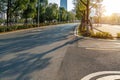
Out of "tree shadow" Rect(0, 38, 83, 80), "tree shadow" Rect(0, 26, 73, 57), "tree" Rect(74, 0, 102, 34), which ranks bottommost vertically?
"tree shadow" Rect(0, 38, 83, 80)

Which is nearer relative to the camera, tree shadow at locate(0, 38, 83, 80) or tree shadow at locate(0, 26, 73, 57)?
tree shadow at locate(0, 38, 83, 80)

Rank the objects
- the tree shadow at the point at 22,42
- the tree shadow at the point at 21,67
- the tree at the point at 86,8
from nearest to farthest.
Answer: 1. the tree shadow at the point at 21,67
2. the tree shadow at the point at 22,42
3. the tree at the point at 86,8

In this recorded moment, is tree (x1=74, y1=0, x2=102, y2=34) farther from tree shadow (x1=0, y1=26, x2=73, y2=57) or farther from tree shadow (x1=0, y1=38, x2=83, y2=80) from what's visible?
tree shadow (x1=0, y1=38, x2=83, y2=80)

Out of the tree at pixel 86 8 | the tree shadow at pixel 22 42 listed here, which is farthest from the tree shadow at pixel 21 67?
the tree at pixel 86 8

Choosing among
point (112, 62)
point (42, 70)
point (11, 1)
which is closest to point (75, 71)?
point (42, 70)

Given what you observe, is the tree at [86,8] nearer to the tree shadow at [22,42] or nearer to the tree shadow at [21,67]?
the tree shadow at [22,42]

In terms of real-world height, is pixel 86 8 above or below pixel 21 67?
above

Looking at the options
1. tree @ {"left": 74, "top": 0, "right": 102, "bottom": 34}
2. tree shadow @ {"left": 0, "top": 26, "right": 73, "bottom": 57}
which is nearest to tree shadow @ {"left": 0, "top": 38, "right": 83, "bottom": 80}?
tree shadow @ {"left": 0, "top": 26, "right": 73, "bottom": 57}

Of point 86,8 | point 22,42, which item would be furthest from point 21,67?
point 86,8

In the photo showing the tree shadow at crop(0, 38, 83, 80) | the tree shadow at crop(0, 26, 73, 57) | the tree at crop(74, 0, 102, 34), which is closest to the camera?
the tree shadow at crop(0, 38, 83, 80)

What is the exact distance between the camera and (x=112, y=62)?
10031mm

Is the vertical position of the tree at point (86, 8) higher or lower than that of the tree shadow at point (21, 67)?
higher

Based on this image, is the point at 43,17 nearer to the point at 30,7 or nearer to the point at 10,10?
the point at 30,7

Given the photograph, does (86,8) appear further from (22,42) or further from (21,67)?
(21,67)
